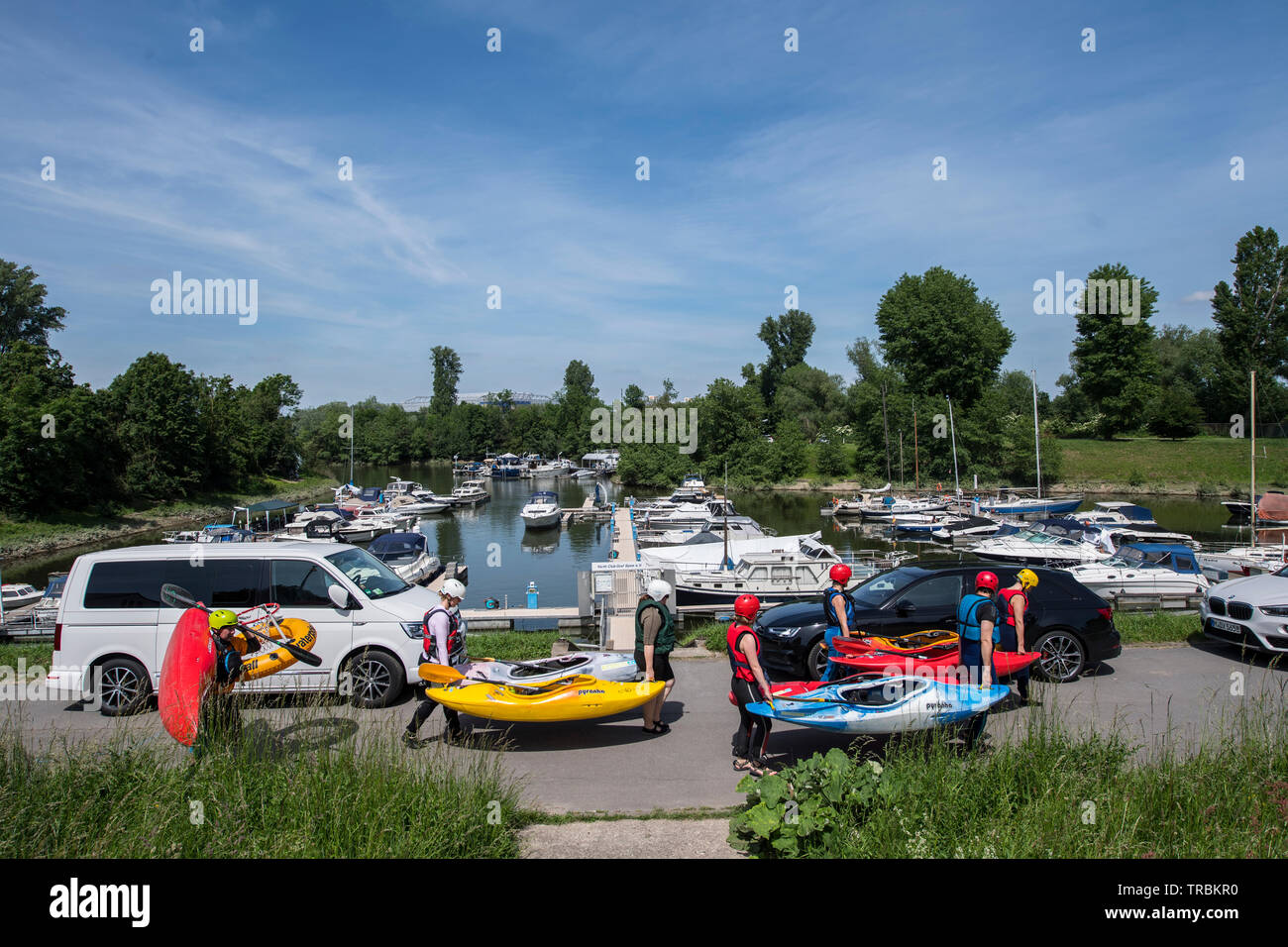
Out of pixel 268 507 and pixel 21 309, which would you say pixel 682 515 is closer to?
pixel 268 507

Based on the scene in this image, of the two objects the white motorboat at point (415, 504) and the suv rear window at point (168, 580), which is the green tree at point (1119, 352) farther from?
the suv rear window at point (168, 580)

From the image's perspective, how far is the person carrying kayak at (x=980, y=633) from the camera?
7957 mm

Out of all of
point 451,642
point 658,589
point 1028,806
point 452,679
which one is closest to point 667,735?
point 658,589

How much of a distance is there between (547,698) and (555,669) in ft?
2.47

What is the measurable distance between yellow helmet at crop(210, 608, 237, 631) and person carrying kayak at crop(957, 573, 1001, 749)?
7.33 meters

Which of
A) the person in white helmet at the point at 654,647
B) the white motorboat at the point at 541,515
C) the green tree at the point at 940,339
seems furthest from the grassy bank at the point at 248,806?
the green tree at the point at 940,339

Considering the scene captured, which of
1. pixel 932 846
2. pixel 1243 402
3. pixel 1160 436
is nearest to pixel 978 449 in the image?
pixel 1160 436

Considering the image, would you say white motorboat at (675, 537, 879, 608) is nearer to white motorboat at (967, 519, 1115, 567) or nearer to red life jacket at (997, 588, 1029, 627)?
red life jacket at (997, 588, 1029, 627)

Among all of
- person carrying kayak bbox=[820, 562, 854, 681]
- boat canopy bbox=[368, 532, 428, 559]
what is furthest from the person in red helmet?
boat canopy bbox=[368, 532, 428, 559]

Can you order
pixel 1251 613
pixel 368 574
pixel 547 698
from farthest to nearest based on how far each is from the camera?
1. pixel 1251 613
2. pixel 368 574
3. pixel 547 698

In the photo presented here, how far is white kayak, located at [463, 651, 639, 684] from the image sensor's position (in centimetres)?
847

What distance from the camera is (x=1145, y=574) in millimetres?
20016

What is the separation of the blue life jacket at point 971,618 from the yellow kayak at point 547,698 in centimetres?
348
